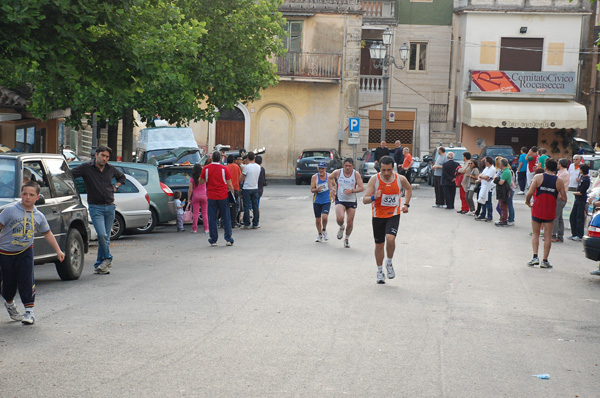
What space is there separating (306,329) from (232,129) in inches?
1427

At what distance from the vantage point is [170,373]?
6.88 meters

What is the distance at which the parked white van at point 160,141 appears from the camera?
102ft

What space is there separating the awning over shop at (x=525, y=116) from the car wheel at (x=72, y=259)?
33.5m

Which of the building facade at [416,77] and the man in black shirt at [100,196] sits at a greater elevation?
the building facade at [416,77]

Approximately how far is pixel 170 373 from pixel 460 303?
4886 mm

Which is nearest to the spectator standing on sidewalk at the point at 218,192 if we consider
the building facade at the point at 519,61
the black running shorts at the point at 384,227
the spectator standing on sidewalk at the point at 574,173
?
the black running shorts at the point at 384,227

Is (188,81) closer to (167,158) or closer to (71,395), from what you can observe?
(167,158)

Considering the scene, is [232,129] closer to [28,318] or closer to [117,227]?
[117,227]

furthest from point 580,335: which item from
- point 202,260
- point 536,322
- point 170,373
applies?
point 202,260

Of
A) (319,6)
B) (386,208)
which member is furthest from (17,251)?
(319,6)

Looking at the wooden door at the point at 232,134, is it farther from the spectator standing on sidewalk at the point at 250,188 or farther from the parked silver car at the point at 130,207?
the parked silver car at the point at 130,207

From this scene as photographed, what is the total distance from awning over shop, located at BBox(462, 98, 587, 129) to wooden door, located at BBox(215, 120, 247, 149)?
11.3 meters

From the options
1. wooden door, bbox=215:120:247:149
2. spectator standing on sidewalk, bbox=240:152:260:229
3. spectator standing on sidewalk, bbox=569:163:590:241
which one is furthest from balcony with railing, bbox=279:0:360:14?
spectator standing on sidewalk, bbox=569:163:590:241

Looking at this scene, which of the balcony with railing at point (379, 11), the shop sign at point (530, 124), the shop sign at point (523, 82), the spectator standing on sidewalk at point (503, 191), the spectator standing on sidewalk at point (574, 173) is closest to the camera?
the spectator standing on sidewalk at point (503, 191)
